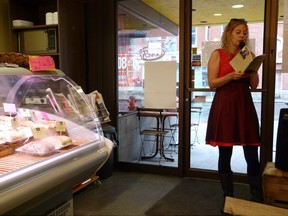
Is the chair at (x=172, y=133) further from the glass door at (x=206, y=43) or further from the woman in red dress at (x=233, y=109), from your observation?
the woman in red dress at (x=233, y=109)

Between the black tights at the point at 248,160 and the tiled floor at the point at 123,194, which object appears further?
the tiled floor at the point at 123,194

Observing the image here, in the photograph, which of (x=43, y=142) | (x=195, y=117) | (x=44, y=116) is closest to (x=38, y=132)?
(x=43, y=142)

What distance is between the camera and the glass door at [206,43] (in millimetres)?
3105

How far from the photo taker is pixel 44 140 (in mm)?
1643

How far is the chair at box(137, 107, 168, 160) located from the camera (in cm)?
366

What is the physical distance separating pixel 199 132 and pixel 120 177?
41.6 inches

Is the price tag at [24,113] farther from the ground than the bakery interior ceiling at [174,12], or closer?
closer

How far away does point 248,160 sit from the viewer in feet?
8.07

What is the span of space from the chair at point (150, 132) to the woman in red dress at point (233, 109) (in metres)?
1.20

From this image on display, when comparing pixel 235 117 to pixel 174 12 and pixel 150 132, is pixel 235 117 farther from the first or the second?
pixel 174 12

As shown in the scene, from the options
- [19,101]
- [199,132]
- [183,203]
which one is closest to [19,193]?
[19,101]

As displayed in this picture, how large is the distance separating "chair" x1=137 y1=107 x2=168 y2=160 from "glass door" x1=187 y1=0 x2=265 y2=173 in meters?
0.38

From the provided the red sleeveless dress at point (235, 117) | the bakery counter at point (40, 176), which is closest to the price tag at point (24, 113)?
the bakery counter at point (40, 176)

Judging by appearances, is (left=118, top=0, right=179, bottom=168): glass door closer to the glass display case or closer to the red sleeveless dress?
the red sleeveless dress
